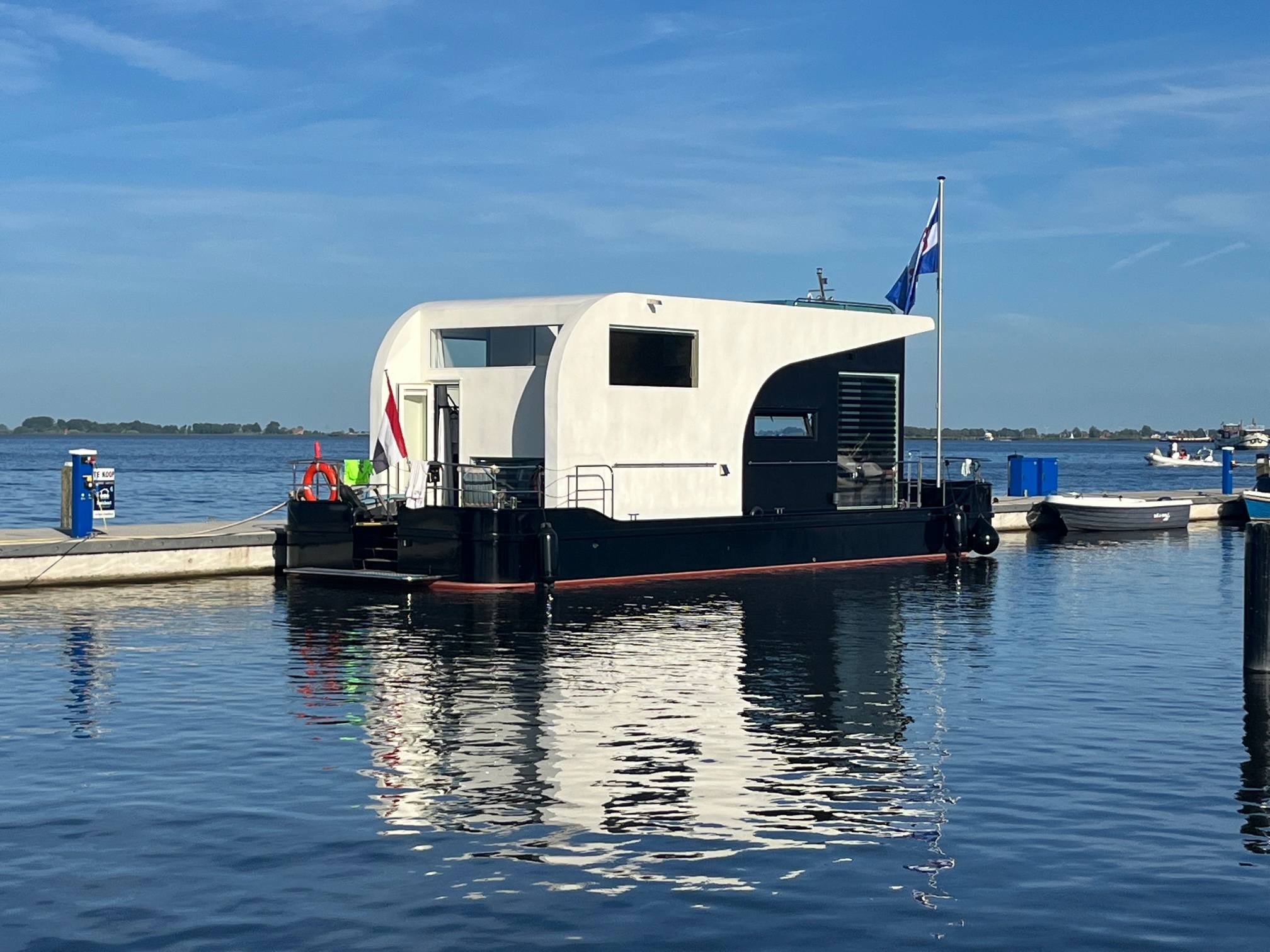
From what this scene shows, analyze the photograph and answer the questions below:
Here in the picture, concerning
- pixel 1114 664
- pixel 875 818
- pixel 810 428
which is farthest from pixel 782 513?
pixel 875 818

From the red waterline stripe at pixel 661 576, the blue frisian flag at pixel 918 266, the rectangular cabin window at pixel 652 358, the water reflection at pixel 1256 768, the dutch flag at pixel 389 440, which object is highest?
the blue frisian flag at pixel 918 266

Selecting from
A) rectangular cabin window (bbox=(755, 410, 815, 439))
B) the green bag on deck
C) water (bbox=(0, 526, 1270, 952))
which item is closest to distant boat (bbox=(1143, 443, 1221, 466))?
rectangular cabin window (bbox=(755, 410, 815, 439))

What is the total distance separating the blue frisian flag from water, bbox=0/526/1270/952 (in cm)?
1069

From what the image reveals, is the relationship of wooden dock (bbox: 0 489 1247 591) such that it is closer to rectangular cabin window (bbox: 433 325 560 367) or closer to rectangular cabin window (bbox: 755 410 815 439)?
rectangular cabin window (bbox: 433 325 560 367)

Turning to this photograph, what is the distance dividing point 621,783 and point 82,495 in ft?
51.2

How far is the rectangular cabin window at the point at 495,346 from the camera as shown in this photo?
23.6 m

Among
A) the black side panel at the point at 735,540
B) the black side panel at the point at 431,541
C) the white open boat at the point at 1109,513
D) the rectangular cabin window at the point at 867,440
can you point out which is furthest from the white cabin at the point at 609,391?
the white open boat at the point at 1109,513

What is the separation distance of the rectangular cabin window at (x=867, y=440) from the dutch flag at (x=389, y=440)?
8.09 m

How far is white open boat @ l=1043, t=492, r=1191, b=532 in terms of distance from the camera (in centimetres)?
3797

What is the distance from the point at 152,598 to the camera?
21.3m

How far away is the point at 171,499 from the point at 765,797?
50.8 m

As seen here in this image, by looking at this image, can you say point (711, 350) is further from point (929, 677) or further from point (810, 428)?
point (929, 677)

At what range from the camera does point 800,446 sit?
2616 centimetres

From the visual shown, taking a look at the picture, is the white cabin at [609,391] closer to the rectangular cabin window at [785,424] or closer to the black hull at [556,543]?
the rectangular cabin window at [785,424]
